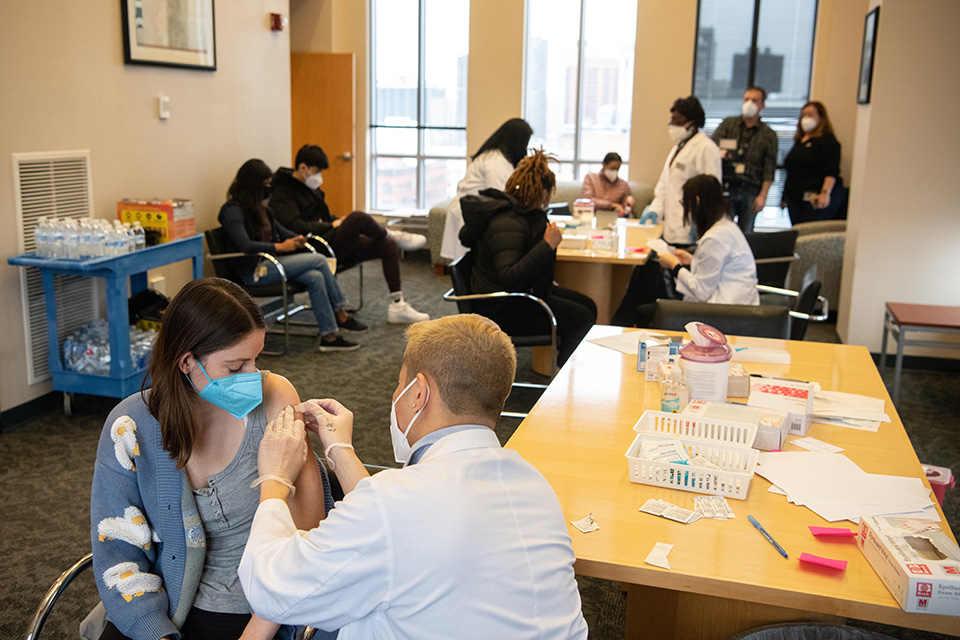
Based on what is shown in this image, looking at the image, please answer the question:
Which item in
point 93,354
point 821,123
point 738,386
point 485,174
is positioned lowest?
point 93,354

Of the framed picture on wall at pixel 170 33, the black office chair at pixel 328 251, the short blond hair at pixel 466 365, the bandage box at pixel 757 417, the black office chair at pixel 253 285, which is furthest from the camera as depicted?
the black office chair at pixel 328 251

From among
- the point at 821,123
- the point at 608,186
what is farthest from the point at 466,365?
the point at 821,123

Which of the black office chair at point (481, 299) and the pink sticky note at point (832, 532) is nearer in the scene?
the pink sticky note at point (832, 532)

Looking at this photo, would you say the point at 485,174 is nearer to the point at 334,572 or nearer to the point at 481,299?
the point at 481,299

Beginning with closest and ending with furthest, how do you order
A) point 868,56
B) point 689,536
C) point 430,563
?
point 430,563 < point 689,536 < point 868,56

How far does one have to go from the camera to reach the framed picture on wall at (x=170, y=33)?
4680 mm

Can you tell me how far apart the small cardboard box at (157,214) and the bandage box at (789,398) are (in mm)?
3211

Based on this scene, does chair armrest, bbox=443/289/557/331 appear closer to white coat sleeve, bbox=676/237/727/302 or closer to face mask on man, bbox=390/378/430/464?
white coat sleeve, bbox=676/237/727/302

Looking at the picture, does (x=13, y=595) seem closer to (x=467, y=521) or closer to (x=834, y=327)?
(x=467, y=521)

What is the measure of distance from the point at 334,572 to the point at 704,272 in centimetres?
322

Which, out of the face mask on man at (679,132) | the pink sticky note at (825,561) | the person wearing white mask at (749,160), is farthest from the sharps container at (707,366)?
the person wearing white mask at (749,160)

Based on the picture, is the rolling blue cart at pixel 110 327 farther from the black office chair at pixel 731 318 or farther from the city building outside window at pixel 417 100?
the city building outside window at pixel 417 100

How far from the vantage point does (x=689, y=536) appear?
1.72 m

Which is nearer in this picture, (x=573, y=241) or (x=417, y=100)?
(x=573, y=241)
